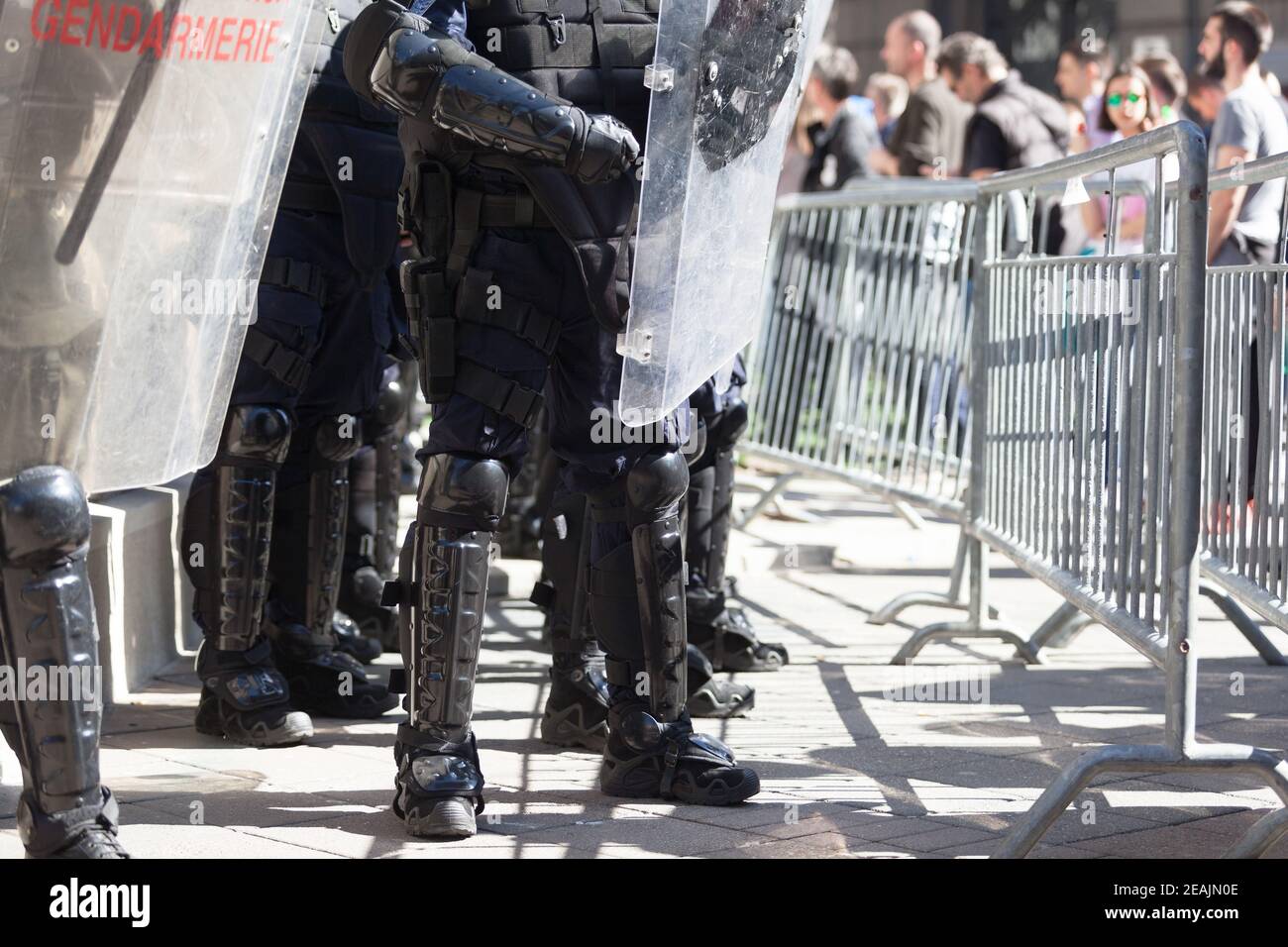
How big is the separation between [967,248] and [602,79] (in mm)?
2956

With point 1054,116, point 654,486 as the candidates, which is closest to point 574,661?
point 654,486

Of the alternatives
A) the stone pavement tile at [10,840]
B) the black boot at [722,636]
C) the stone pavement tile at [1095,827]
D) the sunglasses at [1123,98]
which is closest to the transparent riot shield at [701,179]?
the stone pavement tile at [1095,827]

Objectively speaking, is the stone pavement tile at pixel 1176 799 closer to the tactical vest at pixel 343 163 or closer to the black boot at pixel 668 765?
the black boot at pixel 668 765

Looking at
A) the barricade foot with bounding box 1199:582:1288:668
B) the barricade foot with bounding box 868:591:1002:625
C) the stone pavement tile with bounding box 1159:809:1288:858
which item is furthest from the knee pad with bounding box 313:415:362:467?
the barricade foot with bounding box 1199:582:1288:668

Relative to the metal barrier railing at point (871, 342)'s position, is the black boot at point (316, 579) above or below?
below

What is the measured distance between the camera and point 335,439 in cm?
484

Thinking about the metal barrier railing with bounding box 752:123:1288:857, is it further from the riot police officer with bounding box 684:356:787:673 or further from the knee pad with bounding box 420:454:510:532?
the knee pad with bounding box 420:454:510:532

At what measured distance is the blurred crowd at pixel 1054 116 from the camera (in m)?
7.08

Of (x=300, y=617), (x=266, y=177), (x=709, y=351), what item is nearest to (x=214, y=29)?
(x=266, y=177)

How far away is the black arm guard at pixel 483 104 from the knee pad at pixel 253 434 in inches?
46.3

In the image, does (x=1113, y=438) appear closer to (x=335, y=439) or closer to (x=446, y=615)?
(x=446, y=615)

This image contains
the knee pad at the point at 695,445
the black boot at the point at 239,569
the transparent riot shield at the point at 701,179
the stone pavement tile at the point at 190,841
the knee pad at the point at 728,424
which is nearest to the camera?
the transparent riot shield at the point at 701,179

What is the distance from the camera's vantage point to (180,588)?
5.47 m

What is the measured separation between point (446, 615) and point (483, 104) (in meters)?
0.97
